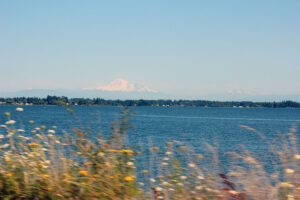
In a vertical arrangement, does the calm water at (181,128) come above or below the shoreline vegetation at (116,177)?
below

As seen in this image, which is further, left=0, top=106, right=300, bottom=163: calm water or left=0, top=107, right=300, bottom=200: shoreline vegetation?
left=0, top=106, right=300, bottom=163: calm water

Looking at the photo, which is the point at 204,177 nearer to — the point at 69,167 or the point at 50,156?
the point at 69,167

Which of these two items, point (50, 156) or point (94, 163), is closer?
point (94, 163)

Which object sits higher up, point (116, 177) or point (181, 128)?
point (116, 177)

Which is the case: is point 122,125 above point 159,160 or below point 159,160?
above

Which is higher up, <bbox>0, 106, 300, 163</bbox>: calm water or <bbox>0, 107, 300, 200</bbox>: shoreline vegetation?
<bbox>0, 107, 300, 200</bbox>: shoreline vegetation

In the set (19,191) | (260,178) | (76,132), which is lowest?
(19,191)

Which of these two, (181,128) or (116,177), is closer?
(116,177)

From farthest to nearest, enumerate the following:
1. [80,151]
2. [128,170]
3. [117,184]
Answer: [80,151]
[128,170]
[117,184]

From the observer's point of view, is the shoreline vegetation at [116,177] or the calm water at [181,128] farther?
the calm water at [181,128]

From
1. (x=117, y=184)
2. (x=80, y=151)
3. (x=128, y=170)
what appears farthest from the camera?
(x=80, y=151)

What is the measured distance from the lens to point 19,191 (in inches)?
182

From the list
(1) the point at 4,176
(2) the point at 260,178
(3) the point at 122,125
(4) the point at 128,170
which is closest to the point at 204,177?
(2) the point at 260,178

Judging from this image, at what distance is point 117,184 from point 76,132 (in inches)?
53.6
